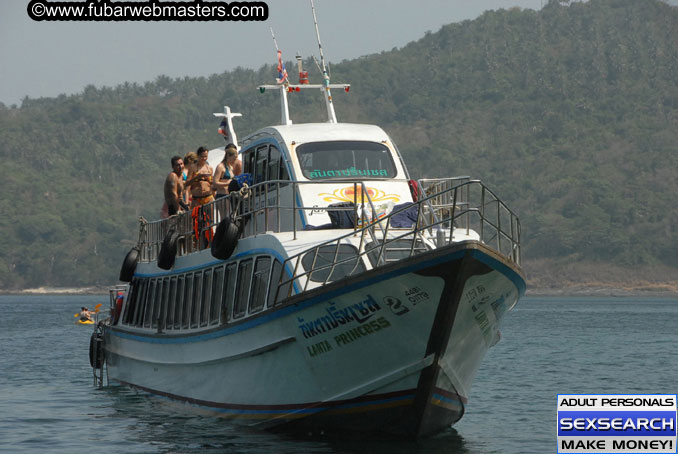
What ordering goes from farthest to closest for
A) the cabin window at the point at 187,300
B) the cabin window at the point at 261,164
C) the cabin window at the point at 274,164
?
the cabin window at the point at 261,164
the cabin window at the point at 187,300
the cabin window at the point at 274,164

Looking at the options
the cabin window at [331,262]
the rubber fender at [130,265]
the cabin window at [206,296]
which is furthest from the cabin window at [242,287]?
the rubber fender at [130,265]

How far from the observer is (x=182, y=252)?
1981 cm

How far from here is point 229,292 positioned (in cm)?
1703

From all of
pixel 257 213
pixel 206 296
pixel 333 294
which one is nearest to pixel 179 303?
pixel 206 296

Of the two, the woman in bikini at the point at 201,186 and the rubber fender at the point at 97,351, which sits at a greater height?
the woman in bikini at the point at 201,186

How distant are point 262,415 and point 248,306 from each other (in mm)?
1666

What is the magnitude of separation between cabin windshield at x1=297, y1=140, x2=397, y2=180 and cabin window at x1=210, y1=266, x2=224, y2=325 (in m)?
2.21

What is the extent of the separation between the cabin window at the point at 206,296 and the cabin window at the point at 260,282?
188cm

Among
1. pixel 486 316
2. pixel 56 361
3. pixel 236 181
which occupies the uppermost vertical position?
pixel 236 181

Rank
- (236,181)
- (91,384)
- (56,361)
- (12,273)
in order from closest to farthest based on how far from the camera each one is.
→ 1. (236,181)
2. (91,384)
3. (56,361)
4. (12,273)

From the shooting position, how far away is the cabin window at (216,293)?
1742 cm

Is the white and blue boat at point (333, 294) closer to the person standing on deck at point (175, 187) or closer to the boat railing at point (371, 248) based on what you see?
the boat railing at point (371, 248)

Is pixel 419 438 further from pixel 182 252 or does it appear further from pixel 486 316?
pixel 182 252

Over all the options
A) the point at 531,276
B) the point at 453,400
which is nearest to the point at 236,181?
the point at 453,400
